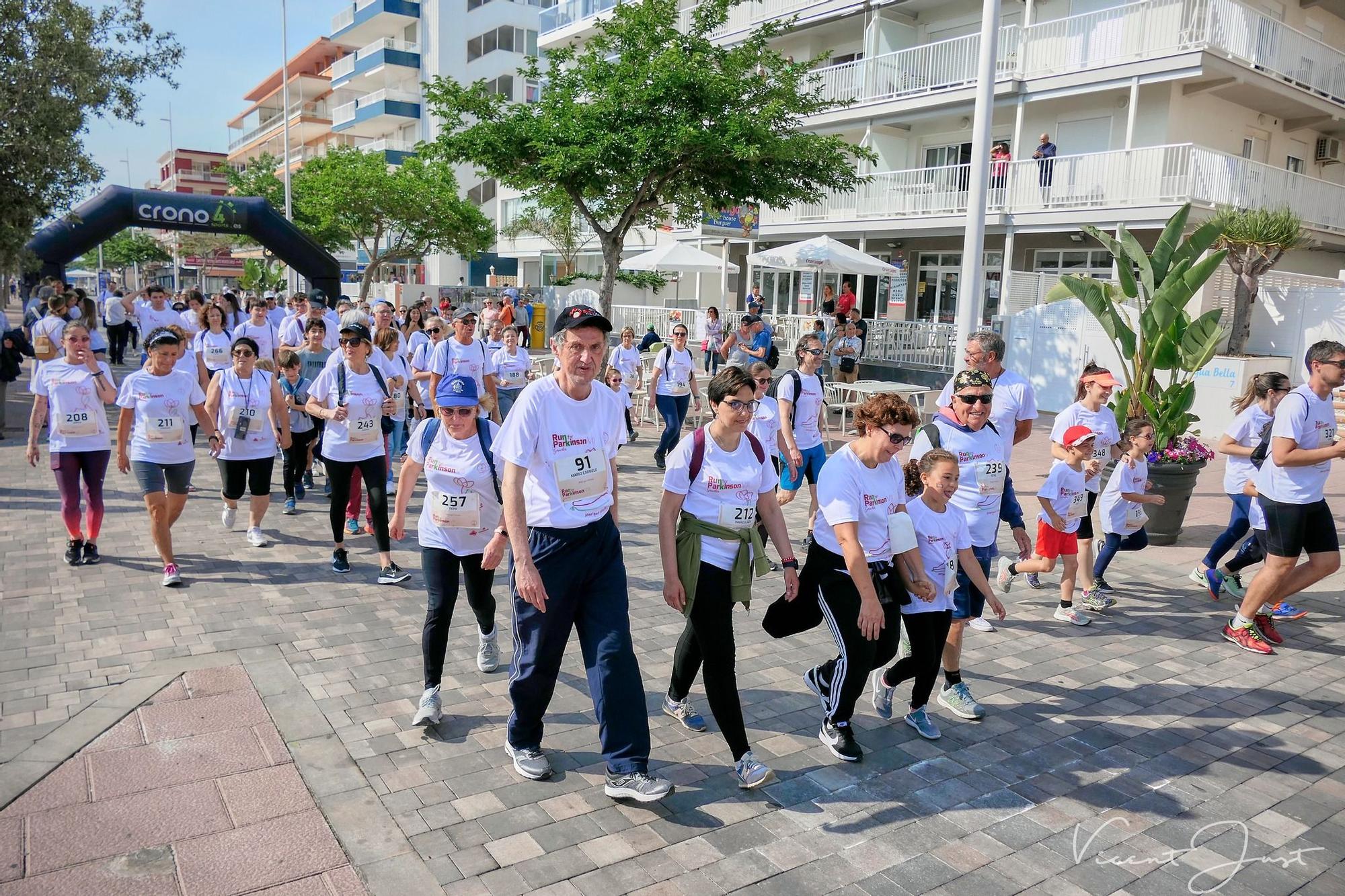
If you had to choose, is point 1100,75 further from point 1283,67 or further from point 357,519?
point 357,519

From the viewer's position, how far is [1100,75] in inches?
752

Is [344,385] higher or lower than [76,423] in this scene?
higher

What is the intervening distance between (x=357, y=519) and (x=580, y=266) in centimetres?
3467

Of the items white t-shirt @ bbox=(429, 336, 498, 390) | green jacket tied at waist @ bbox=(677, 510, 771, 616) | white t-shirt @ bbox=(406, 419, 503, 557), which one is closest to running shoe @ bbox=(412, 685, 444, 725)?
white t-shirt @ bbox=(406, 419, 503, 557)

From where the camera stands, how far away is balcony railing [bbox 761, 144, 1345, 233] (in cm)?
1792

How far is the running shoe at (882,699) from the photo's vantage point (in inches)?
189

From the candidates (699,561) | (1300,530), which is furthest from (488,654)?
(1300,530)

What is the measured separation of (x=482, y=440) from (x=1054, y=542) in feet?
13.8

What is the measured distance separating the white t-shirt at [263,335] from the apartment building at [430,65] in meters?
33.0

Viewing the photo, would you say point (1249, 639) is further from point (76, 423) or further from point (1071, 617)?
point (76, 423)

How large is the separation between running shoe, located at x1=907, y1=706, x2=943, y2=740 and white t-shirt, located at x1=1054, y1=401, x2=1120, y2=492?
106 inches

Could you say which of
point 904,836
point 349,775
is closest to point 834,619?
point 904,836

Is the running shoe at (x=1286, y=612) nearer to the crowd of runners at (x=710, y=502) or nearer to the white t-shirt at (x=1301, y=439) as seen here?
the crowd of runners at (x=710, y=502)

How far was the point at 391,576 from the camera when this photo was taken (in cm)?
674
